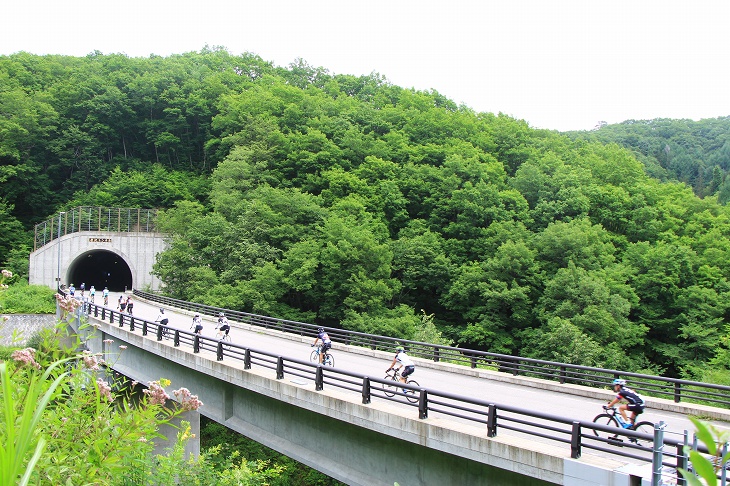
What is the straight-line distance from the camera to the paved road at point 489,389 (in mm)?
13000

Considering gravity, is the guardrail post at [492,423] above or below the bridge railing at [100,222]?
below

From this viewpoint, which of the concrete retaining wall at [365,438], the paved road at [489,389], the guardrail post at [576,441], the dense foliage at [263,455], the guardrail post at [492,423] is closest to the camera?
the guardrail post at [576,441]

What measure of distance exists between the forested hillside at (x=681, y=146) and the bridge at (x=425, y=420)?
267 ft

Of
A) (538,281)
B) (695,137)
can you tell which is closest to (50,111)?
(538,281)

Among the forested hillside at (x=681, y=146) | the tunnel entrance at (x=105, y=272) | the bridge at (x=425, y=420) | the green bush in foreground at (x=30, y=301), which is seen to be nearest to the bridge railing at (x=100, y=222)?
the green bush in foreground at (x=30, y=301)

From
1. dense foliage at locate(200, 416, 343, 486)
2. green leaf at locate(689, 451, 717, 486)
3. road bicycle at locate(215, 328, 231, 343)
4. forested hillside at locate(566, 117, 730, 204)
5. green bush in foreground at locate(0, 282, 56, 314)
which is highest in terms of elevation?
forested hillside at locate(566, 117, 730, 204)

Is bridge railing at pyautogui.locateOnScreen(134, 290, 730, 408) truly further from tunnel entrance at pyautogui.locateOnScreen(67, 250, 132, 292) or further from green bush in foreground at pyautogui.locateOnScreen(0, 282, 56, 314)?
tunnel entrance at pyautogui.locateOnScreen(67, 250, 132, 292)

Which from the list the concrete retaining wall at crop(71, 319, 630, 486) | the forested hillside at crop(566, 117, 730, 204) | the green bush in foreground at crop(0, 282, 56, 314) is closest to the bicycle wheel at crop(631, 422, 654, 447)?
the concrete retaining wall at crop(71, 319, 630, 486)

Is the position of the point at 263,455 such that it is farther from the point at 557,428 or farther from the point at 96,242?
the point at 96,242

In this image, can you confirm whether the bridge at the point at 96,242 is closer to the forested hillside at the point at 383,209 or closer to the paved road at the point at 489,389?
the forested hillside at the point at 383,209

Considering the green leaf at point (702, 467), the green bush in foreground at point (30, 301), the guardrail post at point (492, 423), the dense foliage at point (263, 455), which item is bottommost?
the dense foliage at point (263, 455)

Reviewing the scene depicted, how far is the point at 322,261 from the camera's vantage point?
4091 cm

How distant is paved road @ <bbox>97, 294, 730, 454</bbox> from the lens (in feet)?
42.7

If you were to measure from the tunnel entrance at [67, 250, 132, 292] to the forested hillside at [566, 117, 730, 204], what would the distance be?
72.7 metres
